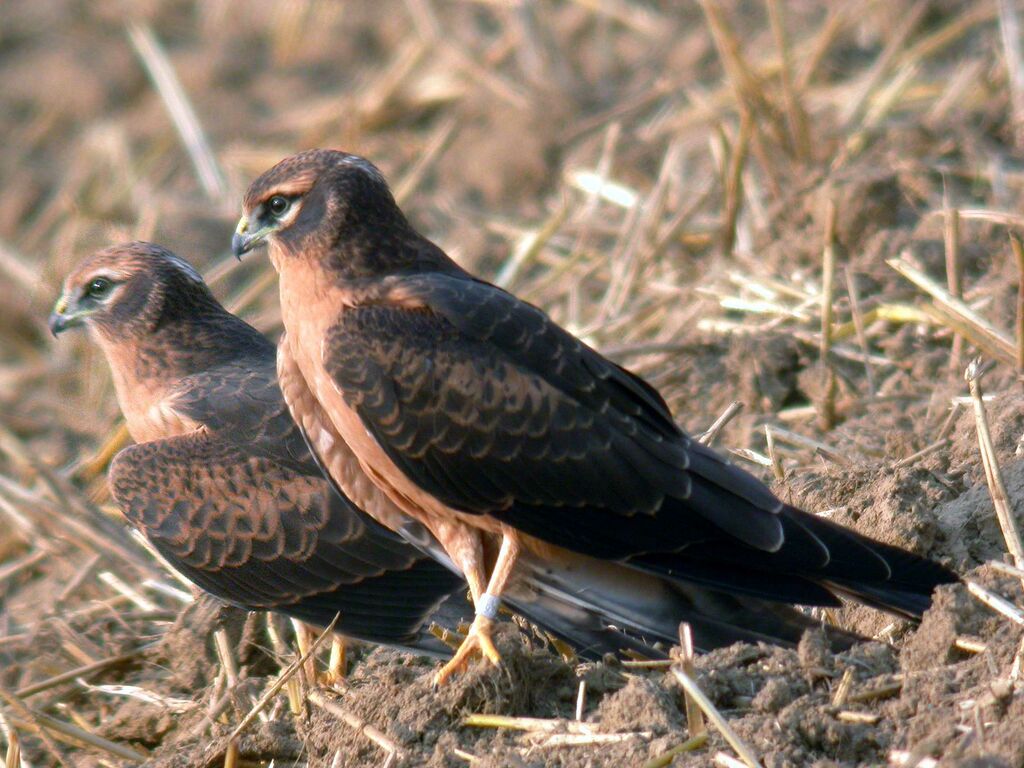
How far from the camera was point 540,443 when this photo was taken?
4836 millimetres

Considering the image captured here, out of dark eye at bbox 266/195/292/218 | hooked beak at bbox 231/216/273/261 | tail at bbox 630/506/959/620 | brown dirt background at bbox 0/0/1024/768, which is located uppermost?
dark eye at bbox 266/195/292/218

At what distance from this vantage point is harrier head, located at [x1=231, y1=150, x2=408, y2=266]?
17.0 feet

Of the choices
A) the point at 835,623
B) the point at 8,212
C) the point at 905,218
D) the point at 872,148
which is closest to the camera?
the point at 835,623

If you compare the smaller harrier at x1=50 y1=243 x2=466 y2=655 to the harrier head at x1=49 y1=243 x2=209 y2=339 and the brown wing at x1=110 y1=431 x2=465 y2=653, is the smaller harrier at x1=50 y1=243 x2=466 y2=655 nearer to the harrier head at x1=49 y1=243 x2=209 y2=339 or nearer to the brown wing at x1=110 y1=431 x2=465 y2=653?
the brown wing at x1=110 y1=431 x2=465 y2=653

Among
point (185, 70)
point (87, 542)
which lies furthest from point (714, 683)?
point (185, 70)

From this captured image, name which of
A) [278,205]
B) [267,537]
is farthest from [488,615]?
[278,205]

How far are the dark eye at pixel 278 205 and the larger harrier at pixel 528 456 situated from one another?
0.43 meters

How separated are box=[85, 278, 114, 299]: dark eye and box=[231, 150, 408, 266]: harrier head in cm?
135

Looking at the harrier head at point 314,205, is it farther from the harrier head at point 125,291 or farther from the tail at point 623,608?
the tail at point 623,608

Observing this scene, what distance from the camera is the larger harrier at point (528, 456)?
185 inches

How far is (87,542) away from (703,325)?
9.85 feet

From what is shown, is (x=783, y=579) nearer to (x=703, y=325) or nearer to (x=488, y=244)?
(x=703, y=325)

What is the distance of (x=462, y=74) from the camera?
35.9 feet

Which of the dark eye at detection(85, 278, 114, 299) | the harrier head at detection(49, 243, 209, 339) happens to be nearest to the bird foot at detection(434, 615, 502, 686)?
the harrier head at detection(49, 243, 209, 339)
